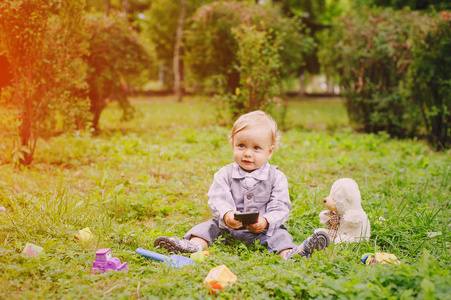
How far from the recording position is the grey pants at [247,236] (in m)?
2.90

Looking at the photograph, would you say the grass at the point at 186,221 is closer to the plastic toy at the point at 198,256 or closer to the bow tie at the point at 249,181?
the plastic toy at the point at 198,256

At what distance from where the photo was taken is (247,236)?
3006 mm

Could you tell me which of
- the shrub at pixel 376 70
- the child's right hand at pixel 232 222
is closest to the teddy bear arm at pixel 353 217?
the child's right hand at pixel 232 222

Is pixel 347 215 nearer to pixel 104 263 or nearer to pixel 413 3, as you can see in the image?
pixel 104 263

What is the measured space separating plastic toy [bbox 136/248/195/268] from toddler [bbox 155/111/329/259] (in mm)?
280

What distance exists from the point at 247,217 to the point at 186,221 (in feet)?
2.91

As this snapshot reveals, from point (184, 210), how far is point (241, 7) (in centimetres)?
711

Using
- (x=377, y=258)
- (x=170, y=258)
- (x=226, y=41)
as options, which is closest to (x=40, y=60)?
(x=170, y=258)

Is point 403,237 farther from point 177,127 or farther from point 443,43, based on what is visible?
point 177,127

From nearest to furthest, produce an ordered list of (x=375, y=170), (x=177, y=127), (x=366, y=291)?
(x=366, y=291) < (x=375, y=170) < (x=177, y=127)

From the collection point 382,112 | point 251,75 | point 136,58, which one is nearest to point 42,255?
point 251,75

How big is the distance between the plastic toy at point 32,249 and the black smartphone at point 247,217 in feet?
4.47

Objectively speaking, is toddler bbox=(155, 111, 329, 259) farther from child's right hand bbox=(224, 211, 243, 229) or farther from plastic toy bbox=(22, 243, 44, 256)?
plastic toy bbox=(22, 243, 44, 256)

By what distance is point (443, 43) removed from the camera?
6.86m
